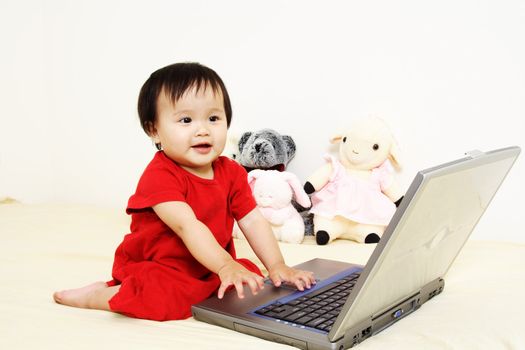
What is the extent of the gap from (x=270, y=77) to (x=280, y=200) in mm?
471

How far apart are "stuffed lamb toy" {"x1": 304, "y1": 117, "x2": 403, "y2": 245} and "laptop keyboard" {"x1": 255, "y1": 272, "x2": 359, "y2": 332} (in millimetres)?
604

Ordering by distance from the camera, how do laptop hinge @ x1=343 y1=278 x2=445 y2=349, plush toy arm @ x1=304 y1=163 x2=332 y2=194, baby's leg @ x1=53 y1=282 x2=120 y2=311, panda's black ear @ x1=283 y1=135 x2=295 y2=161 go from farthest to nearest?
panda's black ear @ x1=283 y1=135 x2=295 y2=161 < plush toy arm @ x1=304 y1=163 x2=332 y2=194 < baby's leg @ x1=53 y1=282 x2=120 y2=311 < laptop hinge @ x1=343 y1=278 x2=445 y2=349

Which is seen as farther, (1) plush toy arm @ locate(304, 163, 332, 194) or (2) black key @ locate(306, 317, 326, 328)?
(1) plush toy arm @ locate(304, 163, 332, 194)

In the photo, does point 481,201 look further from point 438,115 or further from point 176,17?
point 176,17

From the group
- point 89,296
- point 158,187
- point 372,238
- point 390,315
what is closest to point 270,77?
point 372,238

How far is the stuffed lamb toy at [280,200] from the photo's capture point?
5.42 feet

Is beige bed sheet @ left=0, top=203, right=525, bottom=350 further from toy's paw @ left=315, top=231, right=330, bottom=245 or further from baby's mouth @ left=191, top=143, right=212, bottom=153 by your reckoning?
baby's mouth @ left=191, top=143, right=212, bottom=153

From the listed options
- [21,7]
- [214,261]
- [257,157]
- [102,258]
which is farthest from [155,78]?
[21,7]

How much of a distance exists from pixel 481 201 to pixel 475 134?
0.71 metres

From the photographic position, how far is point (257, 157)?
1.76 m

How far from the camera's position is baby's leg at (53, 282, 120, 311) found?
3.46 ft

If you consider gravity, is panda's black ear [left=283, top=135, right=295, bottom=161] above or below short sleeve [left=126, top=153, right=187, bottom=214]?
below

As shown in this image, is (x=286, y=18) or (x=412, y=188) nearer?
(x=412, y=188)

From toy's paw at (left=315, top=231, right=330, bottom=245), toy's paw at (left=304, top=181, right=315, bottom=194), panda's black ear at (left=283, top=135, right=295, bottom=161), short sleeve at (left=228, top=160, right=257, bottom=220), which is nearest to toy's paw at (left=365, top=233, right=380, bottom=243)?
toy's paw at (left=315, top=231, right=330, bottom=245)
